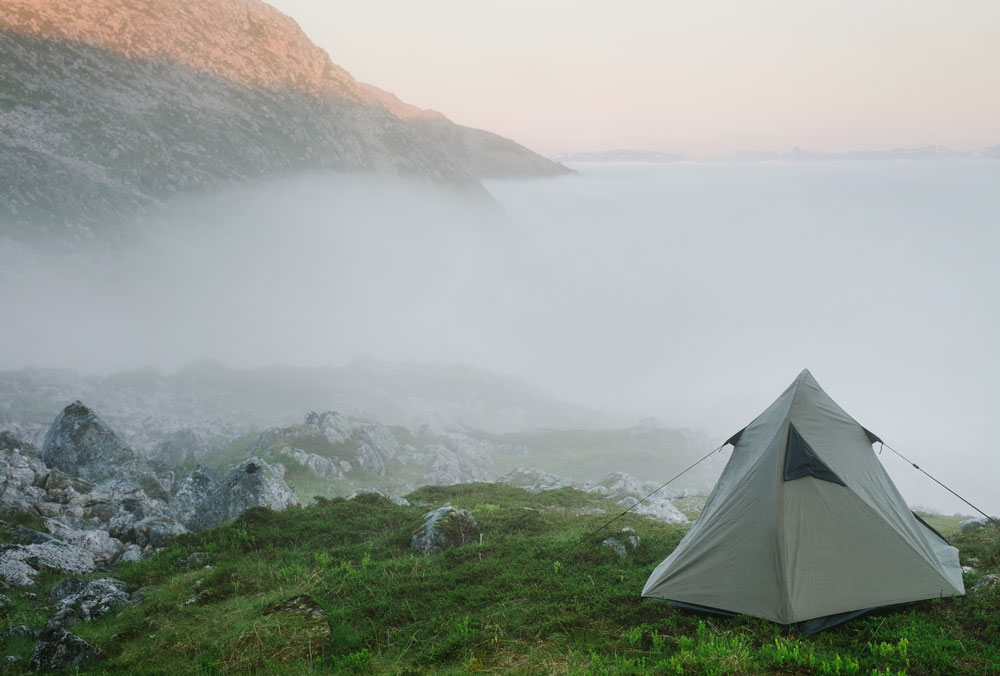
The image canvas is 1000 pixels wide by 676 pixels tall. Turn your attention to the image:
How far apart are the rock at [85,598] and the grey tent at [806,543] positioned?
13.3 metres

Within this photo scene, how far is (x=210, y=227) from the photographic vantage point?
145750 millimetres

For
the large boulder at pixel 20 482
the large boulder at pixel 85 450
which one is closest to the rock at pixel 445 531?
the large boulder at pixel 20 482

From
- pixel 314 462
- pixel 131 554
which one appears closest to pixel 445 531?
pixel 131 554

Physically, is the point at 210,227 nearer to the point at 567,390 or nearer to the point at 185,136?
the point at 185,136

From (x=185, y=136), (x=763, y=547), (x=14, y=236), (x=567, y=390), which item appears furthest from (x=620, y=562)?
(x=185, y=136)

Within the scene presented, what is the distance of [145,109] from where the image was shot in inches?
5492

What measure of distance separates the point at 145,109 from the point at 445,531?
16137 centimetres

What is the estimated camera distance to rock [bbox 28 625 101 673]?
10.9m

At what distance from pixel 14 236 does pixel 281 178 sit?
72.4m

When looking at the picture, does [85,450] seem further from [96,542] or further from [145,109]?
[145,109]

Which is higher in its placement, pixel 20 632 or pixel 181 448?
pixel 20 632

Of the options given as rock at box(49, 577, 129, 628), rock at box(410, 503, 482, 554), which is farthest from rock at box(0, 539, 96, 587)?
rock at box(410, 503, 482, 554)

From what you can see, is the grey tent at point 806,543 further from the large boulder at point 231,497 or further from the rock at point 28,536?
the rock at point 28,536

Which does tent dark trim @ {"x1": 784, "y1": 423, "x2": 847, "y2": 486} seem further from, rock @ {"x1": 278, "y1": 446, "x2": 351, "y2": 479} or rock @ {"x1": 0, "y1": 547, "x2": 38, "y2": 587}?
rock @ {"x1": 278, "y1": 446, "x2": 351, "y2": 479}
